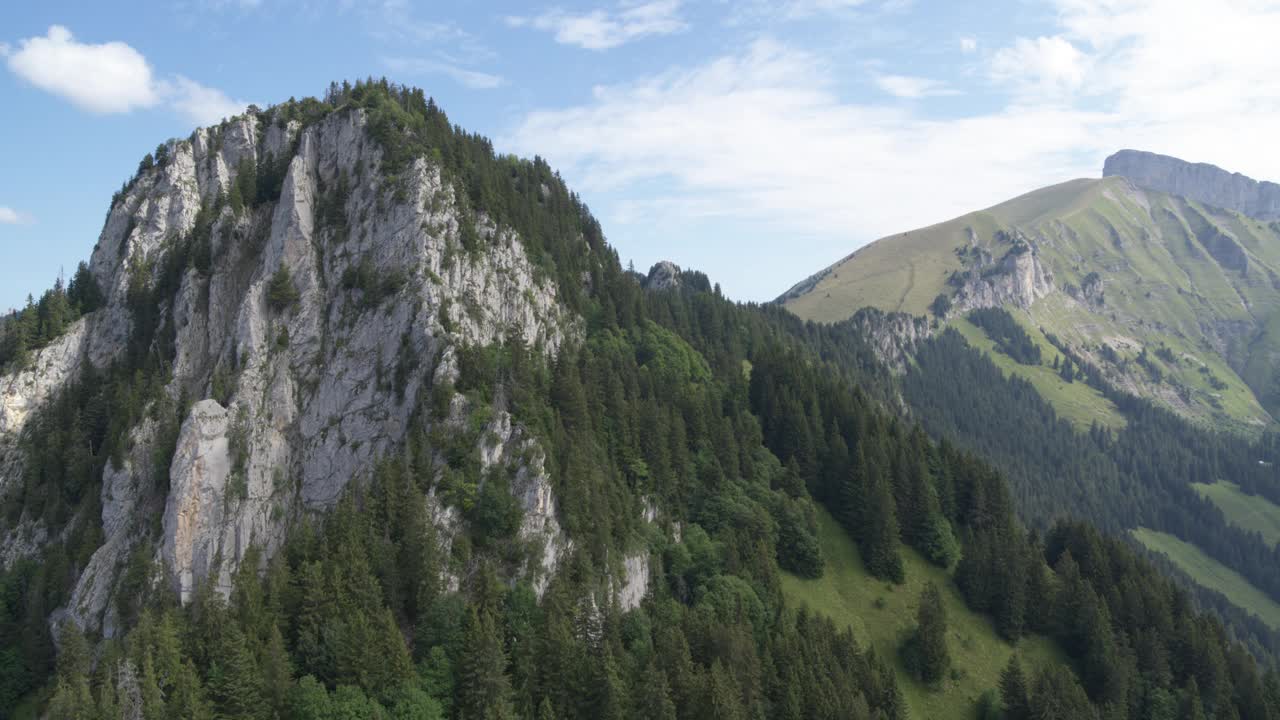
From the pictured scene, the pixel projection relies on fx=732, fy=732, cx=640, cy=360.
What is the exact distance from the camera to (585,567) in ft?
257

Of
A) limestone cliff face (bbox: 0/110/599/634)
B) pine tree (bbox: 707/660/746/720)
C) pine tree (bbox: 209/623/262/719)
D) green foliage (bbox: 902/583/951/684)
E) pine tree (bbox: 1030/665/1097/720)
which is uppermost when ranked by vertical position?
limestone cliff face (bbox: 0/110/599/634)

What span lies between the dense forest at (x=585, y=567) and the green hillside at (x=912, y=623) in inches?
76.5

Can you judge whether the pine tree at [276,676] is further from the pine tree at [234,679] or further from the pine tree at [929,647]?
the pine tree at [929,647]

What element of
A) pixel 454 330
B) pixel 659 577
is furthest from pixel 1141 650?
pixel 454 330

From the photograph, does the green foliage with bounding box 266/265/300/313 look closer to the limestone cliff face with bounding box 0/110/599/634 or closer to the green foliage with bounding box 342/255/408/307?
the limestone cliff face with bounding box 0/110/599/634

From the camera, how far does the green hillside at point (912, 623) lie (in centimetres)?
8512

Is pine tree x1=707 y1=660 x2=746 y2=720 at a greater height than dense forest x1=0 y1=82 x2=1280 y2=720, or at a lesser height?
lesser

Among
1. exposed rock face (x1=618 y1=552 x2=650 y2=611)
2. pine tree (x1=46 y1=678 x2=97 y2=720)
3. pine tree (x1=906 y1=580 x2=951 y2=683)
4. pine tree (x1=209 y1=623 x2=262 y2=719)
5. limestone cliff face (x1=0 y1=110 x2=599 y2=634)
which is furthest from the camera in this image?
pine tree (x1=906 y1=580 x2=951 y2=683)

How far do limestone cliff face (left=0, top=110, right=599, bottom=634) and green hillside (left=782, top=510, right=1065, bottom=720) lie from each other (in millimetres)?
37833

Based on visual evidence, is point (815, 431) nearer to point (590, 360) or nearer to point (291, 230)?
point (590, 360)

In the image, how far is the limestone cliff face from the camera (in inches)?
3246

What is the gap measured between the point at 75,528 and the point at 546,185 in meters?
96.7

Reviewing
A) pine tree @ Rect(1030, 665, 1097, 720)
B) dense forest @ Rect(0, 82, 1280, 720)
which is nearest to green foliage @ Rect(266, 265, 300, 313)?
dense forest @ Rect(0, 82, 1280, 720)

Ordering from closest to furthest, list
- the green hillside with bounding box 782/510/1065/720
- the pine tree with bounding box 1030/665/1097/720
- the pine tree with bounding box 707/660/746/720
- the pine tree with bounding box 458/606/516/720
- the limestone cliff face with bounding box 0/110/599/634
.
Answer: the pine tree with bounding box 458/606/516/720
the pine tree with bounding box 707/660/746/720
the pine tree with bounding box 1030/665/1097/720
the limestone cliff face with bounding box 0/110/599/634
the green hillside with bounding box 782/510/1065/720
